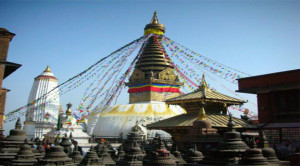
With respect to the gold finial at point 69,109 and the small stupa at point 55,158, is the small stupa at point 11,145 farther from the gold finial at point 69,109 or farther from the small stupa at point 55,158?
the gold finial at point 69,109

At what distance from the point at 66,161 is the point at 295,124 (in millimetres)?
10051

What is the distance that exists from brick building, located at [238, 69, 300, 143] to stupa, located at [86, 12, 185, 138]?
11.9 meters

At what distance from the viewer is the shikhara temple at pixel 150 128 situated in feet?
22.3

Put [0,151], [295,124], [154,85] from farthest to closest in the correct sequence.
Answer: [154,85], [295,124], [0,151]

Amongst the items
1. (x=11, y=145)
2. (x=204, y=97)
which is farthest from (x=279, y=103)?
(x=11, y=145)

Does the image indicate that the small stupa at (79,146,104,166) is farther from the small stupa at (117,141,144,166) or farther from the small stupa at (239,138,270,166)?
the small stupa at (239,138,270,166)

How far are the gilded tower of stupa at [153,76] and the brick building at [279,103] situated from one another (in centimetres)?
1592

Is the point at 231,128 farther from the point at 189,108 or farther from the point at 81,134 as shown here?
the point at 81,134

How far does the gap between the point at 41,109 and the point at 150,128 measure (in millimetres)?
17352

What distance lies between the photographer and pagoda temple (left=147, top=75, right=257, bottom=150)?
36.3 ft

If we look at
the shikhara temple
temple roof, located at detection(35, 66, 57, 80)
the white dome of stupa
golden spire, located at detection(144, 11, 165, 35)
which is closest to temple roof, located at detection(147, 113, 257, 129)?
the shikhara temple

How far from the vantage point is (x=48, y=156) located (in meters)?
6.67

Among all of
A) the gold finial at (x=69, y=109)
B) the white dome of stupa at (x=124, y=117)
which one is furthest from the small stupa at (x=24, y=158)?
the white dome of stupa at (x=124, y=117)

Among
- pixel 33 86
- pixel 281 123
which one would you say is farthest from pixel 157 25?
pixel 281 123
